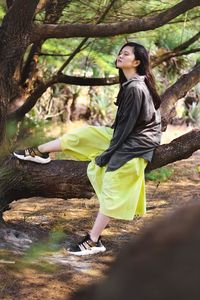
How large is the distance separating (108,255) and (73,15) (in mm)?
2377

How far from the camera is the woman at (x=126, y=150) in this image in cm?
379

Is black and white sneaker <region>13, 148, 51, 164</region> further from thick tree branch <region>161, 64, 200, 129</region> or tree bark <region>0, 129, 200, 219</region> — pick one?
thick tree branch <region>161, 64, 200, 129</region>

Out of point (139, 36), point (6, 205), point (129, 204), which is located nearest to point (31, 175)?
point (6, 205)

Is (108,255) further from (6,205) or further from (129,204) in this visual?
(6,205)

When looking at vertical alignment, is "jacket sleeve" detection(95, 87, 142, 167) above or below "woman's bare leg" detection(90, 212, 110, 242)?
above

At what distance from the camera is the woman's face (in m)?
3.88

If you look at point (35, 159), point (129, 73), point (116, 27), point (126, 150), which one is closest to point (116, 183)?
point (126, 150)

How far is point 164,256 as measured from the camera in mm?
549

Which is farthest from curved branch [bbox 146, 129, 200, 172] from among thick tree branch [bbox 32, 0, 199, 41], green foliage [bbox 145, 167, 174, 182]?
green foliage [bbox 145, 167, 174, 182]

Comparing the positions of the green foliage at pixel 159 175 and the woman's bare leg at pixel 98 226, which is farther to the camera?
the green foliage at pixel 159 175

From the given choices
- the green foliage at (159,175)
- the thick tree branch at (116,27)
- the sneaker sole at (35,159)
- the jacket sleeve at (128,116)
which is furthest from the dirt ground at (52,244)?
the thick tree branch at (116,27)

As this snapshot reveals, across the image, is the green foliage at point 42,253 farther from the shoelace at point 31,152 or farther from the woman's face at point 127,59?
the woman's face at point 127,59

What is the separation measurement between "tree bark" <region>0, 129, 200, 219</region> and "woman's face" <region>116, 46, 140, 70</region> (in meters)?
0.60

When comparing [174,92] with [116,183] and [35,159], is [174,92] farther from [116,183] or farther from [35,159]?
[35,159]
